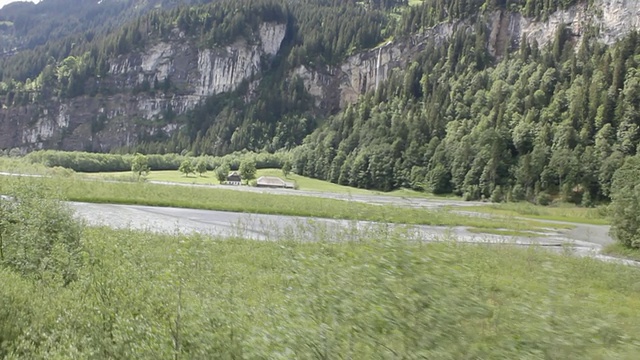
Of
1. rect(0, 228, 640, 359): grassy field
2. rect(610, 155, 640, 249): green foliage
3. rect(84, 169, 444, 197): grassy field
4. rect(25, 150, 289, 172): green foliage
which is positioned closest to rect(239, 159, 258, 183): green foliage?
rect(84, 169, 444, 197): grassy field

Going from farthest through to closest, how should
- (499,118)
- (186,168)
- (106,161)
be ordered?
(106,161), (186,168), (499,118)

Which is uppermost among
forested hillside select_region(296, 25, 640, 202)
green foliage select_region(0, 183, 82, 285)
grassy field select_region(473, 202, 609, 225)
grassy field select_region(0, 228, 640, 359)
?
forested hillside select_region(296, 25, 640, 202)

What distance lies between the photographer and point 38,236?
16.2m

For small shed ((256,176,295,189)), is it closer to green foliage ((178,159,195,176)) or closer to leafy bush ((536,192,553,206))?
green foliage ((178,159,195,176))

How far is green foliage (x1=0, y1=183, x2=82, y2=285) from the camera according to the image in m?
14.3

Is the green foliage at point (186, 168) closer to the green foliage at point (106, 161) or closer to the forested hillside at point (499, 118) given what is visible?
the green foliage at point (106, 161)

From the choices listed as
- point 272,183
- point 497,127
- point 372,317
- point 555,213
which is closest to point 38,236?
point 372,317

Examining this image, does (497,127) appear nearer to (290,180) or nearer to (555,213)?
(555,213)

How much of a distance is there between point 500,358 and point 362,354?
1.60 metres

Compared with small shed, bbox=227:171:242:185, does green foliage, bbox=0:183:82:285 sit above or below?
above

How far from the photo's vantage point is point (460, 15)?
7810 inches

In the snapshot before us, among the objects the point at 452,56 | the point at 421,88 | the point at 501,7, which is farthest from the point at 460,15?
the point at 421,88

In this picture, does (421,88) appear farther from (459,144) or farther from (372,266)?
(372,266)

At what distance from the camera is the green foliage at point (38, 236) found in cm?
1433
